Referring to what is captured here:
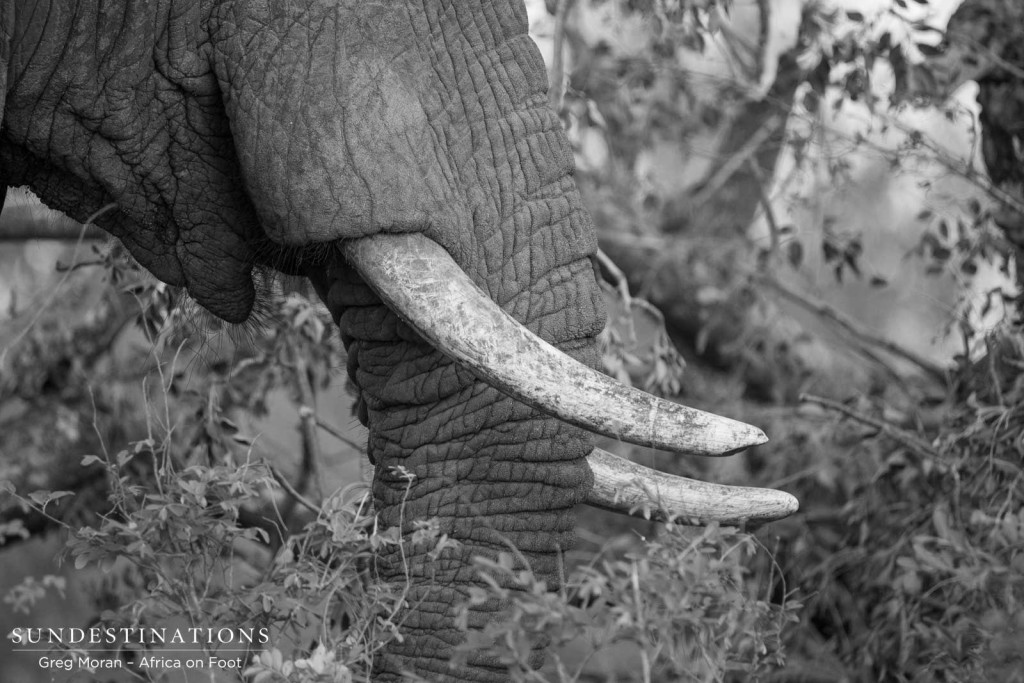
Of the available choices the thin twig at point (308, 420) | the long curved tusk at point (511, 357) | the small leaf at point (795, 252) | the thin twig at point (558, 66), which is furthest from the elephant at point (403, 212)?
the small leaf at point (795, 252)

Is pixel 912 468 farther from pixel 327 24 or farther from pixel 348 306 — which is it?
Answer: pixel 327 24

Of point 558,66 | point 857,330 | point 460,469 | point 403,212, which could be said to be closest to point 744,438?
point 460,469

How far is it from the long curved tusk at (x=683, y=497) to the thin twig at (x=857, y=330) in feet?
7.00

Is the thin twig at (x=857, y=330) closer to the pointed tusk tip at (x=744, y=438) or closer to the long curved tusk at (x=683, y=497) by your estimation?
the long curved tusk at (x=683, y=497)

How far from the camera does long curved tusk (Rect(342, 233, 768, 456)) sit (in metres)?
2.48

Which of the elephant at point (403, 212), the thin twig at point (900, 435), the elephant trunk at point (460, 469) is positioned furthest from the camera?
the thin twig at point (900, 435)

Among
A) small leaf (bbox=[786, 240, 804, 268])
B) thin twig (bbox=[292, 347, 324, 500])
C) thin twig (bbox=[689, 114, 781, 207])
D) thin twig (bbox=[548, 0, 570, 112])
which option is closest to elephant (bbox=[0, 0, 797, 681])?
thin twig (bbox=[292, 347, 324, 500])

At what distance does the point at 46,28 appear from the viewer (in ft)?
8.97

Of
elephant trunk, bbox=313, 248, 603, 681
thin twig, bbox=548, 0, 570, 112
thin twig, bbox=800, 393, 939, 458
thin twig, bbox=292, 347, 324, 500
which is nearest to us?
elephant trunk, bbox=313, 248, 603, 681

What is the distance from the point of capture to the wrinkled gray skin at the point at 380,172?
8.65ft

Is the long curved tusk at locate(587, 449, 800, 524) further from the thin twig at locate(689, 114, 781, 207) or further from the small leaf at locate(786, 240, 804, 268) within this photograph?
the thin twig at locate(689, 114, 781, 207)

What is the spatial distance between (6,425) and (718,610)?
10.5 ft

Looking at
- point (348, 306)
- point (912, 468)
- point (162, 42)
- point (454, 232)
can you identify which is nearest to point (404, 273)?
point (454, 232)

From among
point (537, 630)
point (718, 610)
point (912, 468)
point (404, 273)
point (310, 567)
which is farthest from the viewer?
point (912, 468)
